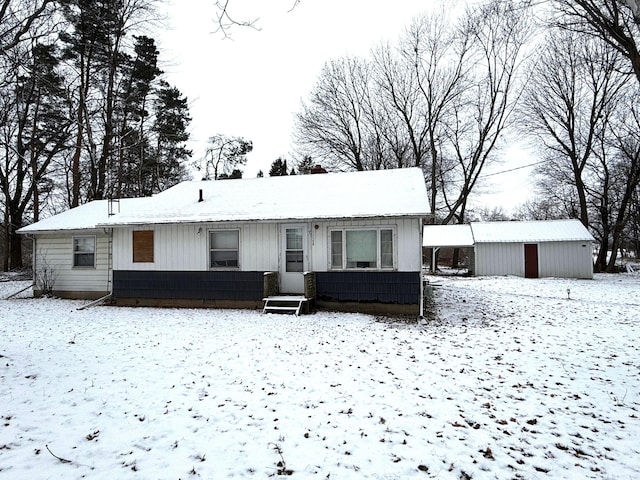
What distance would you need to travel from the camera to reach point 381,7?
17.1 feet

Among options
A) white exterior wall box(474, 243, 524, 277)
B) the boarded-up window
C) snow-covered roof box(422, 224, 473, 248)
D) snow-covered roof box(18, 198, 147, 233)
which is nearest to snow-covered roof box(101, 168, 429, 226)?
the boarded-up window

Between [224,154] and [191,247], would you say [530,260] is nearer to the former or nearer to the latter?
[191,247]

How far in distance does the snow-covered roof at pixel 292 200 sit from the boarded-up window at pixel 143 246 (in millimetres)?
556

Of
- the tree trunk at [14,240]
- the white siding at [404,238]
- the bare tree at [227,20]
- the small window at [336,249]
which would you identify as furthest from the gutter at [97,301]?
the tree trunk at [14,240]

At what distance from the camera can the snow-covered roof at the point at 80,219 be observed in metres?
13.8

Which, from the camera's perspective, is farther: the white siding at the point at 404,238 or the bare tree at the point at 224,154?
the bare tree at the point at 224,154

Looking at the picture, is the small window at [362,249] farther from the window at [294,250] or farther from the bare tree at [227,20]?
the bare tree at [227,20]

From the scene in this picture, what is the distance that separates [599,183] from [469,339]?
94.3 feet

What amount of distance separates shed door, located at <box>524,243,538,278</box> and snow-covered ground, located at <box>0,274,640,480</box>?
14.8m

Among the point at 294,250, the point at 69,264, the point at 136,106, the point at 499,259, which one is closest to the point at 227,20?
the point at 294,250

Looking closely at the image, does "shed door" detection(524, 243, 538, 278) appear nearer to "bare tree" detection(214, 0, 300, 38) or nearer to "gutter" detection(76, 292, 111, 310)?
"gutter" detection(76, 292, 111, 310)

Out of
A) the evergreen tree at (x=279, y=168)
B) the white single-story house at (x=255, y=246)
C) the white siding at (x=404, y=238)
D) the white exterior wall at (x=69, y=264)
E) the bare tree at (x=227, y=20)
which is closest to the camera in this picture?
the bare tree at (x=227, y=20)

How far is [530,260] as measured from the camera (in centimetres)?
2291

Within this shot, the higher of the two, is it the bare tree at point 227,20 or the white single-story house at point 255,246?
the bare tree at point 227,20
